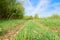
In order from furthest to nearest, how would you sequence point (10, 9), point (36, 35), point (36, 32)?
point (10, 9) → point (36, 32) → point (36, 35)

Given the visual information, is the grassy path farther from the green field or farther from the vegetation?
the vegetation

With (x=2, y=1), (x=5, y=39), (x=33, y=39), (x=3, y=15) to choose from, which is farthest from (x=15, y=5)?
(x=33, y=39)

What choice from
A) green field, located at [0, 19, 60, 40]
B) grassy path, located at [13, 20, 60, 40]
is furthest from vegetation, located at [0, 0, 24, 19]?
grassy path, located at [13, 20, 60, 40]

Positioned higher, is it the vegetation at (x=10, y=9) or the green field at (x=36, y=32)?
the vegetation at (x=10, y=9)

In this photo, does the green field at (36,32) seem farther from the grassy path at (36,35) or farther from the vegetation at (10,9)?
the vegetation at (10,9)

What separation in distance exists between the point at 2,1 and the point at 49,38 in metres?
24.8

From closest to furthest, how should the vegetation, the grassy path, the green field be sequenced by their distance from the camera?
1. the grassy path
2. the green field
3. the vegetation

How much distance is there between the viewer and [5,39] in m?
11.8

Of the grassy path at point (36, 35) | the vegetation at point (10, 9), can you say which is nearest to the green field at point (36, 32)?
the grassy path at point (36, 35)

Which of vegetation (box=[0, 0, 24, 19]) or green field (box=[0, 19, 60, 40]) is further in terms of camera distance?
vegetation (box=[0, 0, 24, 19])

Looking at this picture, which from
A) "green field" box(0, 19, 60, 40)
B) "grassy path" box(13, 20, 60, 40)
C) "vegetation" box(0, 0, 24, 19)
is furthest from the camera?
"vegetation" box(0, 0, 24, 19)

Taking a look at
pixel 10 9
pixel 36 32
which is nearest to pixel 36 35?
pixel 36 32

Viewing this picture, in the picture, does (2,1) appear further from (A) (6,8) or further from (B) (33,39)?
(B) (33,39)

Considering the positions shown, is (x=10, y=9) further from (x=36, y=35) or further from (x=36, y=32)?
(x=36, y=35)
